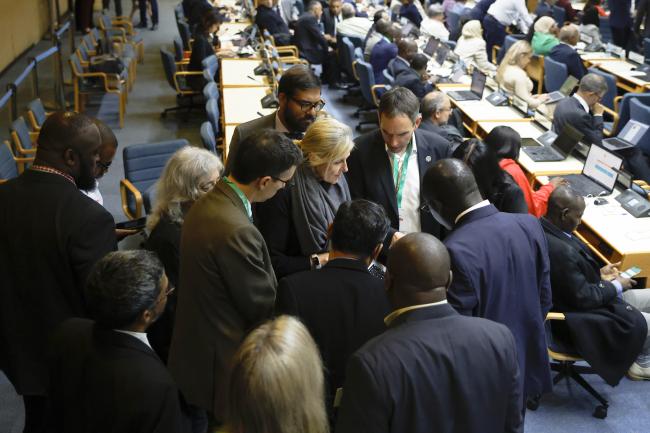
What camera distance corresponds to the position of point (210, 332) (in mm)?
2316

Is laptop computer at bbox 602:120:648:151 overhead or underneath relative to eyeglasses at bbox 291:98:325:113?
underneath

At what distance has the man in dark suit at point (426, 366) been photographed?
171cm

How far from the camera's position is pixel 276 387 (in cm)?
145

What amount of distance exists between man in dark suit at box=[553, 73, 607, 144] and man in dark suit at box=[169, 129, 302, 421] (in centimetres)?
386

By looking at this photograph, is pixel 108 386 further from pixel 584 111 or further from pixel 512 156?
pixel 584 111

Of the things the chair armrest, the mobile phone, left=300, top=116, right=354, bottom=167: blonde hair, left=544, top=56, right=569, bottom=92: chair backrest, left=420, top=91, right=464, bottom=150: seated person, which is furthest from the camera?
left=544, top=56, right=569, bottom=92: chair backrest

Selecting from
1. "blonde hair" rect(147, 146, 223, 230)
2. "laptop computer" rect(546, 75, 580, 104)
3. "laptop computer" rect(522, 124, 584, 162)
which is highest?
"blonde hair" rect(147, 146, 223, 230)

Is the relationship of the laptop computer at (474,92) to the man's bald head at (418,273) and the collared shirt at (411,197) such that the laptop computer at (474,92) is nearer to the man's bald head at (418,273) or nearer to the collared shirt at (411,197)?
the collared shirt at (411,197)

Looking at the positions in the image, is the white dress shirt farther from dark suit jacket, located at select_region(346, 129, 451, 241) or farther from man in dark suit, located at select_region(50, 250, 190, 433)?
man in dark suit, located at select_region(50, 250, 190, 433)

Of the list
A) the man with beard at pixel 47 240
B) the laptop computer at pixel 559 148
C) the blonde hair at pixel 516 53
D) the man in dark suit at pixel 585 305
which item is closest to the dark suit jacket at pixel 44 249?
the man with beard at pixel 47 240

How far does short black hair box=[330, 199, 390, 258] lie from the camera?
2184mm

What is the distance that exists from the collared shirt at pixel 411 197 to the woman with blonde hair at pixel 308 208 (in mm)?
508

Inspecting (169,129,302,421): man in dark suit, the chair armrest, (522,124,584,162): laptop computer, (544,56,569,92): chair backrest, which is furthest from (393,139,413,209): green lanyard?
(544,56,569,92): chair backrest

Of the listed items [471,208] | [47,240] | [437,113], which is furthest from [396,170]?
[437,113]
